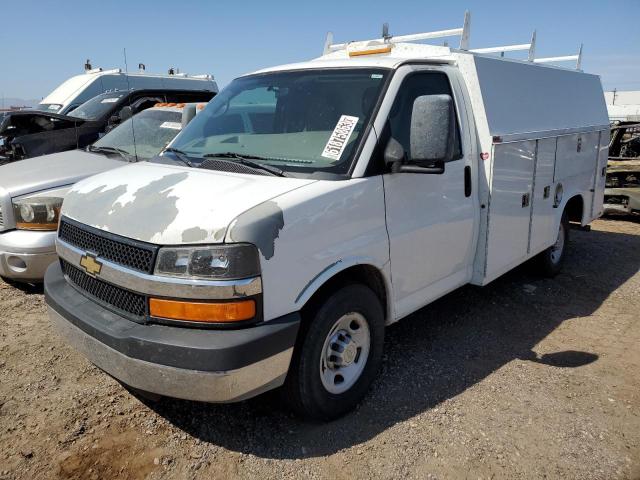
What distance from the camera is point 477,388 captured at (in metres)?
3.50

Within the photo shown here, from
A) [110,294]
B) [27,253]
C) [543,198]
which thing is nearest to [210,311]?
[110,294]

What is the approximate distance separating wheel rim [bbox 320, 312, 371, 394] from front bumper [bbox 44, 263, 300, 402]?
44 cm

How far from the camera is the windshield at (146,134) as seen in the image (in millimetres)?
5730

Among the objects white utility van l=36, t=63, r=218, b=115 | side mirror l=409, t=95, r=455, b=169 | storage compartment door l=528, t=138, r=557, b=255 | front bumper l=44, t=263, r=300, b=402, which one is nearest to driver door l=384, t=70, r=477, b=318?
side mirror l=409, t=95, r=455, b=169

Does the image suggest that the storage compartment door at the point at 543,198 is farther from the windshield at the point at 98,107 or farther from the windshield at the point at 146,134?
the windshield at the point at 98,107

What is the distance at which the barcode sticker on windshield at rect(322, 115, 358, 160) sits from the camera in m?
2.98

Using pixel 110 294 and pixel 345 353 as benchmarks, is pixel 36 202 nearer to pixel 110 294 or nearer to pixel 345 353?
pixel 110 294

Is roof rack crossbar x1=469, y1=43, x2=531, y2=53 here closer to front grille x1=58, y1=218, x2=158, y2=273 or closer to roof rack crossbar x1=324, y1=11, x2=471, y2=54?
roof rack crossbar x1=324, y1=11, x2=471, y2=54

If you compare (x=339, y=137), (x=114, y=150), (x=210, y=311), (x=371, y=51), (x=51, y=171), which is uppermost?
(x=371, y=51)

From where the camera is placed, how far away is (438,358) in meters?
3.91

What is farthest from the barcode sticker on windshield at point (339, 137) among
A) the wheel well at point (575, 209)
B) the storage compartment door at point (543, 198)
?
the wheel well at point (575, 209)

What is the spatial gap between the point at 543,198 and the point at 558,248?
1276 mm

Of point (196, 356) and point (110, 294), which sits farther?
point (110, 294)

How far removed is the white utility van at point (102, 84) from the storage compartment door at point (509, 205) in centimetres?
924
